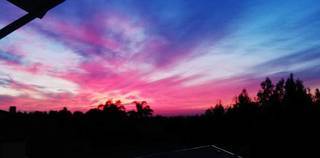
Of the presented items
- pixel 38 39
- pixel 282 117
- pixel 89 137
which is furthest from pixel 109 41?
pixel 282 117

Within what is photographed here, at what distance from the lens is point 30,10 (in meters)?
1.78

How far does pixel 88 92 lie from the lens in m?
22.9

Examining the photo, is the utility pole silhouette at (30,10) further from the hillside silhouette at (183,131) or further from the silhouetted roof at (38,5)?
the hillside silhouette at (183,131)

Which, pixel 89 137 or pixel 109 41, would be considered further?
pixel 89 137

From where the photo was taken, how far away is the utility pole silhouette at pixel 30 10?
67.5 inches

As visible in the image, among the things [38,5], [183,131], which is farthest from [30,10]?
[183,131]

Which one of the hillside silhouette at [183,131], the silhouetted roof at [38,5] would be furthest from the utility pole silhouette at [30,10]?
the hillside silhouette at [183,131]

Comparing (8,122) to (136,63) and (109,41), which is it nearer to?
(109,41)

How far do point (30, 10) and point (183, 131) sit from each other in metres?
35.3

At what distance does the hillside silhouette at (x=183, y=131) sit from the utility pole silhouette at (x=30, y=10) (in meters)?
18.9

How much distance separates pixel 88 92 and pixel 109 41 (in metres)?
9.64

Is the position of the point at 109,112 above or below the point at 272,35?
below

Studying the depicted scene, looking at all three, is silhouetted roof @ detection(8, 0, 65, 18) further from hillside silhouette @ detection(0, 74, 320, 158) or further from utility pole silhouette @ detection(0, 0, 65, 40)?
hillside silhouette @ detection(0, 74, 320, 158)

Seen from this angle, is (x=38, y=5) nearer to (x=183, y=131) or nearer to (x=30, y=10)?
(x=30, y=10)
